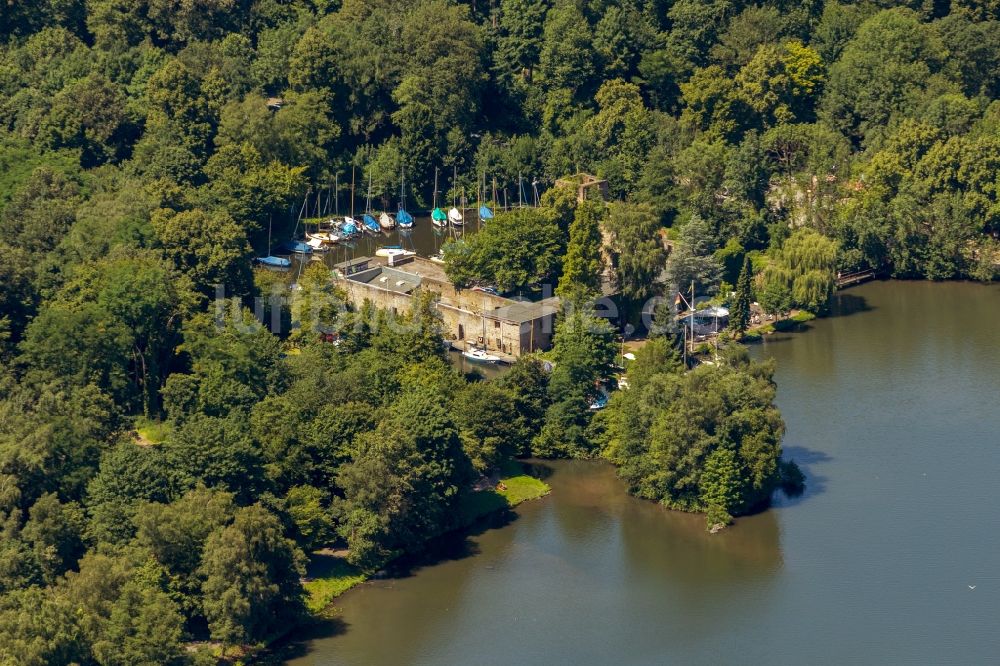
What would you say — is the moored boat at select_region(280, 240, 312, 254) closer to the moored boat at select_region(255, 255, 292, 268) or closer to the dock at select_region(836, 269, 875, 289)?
the moored boat at select_region(255, 255, 292, 268)

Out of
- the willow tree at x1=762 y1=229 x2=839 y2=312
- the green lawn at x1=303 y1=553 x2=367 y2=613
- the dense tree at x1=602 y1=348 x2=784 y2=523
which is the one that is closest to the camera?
the green lawn at x1=303 y1=553 x2=367 y2=613

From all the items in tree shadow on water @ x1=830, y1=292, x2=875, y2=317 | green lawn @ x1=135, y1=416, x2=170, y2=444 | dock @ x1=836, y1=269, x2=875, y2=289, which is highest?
dock @ x1=836, y1=269, x2=875, y2=289

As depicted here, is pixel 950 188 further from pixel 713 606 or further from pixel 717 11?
pixel 713 606

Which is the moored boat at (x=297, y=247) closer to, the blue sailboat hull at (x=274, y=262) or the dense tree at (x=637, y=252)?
the blue sailboat hull at (x=274, y=262)

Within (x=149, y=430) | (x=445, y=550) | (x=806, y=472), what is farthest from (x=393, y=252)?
(x=806, y=472)

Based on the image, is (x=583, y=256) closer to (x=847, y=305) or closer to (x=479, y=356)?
(x=479, y=356)

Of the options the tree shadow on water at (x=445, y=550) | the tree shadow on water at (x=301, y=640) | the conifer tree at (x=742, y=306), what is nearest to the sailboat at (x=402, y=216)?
the conifer tree at (x=742, y=306)

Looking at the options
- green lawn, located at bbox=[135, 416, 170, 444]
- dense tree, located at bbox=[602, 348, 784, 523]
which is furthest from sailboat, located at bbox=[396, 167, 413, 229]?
dense tree, located at bbox=[602, 348, 784, 523]
